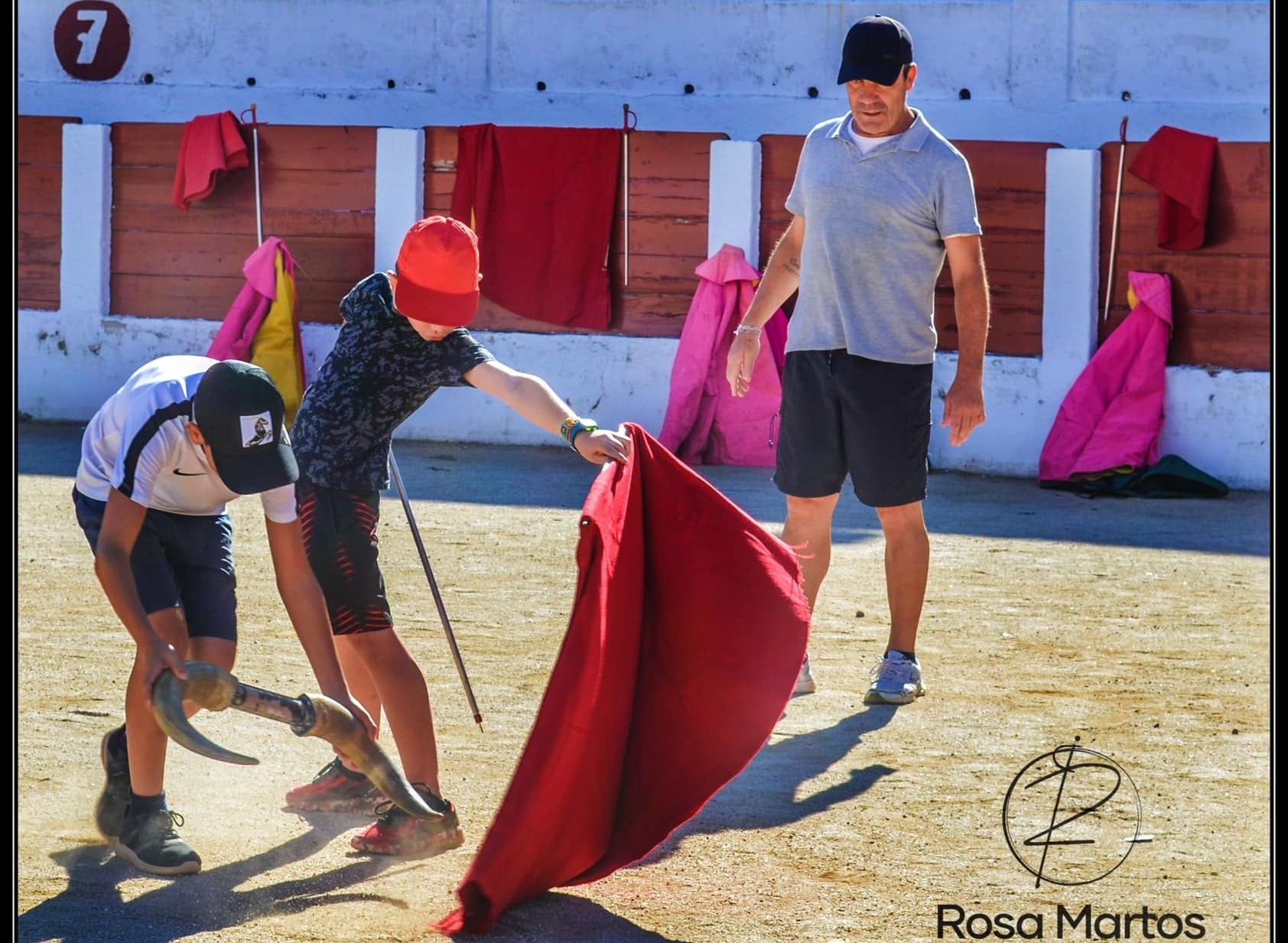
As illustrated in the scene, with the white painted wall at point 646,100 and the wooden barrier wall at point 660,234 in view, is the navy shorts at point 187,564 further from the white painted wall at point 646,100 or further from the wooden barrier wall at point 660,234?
the wooden barrier wall at point 660,234

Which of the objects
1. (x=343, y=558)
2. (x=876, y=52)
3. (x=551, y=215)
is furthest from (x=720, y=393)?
(x=343, y=558)

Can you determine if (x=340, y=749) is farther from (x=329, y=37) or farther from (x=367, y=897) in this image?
(x=329, y=37)

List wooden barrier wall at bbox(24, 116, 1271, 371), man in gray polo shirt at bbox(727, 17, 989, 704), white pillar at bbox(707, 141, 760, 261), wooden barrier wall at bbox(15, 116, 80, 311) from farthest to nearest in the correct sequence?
wooden barrier wall at bbox(15, 116, 80, 311)
white pillar at bbox(707, 141, 760, 261)
wooden barrier wall at bbox(24, 116, 1271, 371)
man in gray polo shirt at bbox(727, 17, 989, 704)

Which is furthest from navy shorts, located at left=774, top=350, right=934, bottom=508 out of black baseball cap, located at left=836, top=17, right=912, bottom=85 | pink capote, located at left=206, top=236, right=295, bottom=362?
pink capote, located at left=206, top=236, right=295, bottom=362

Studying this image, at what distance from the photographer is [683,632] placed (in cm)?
343

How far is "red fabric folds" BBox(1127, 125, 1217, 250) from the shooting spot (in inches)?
353

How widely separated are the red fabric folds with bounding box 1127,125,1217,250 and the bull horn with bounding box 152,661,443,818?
6.82 metres

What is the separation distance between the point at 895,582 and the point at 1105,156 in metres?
5.42

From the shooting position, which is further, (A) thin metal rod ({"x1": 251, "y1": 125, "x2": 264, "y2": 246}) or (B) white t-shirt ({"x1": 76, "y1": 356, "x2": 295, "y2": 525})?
(A) thin metal rod ({"x1": 251, "y1": 125, "x2": 264, "y2": 246})

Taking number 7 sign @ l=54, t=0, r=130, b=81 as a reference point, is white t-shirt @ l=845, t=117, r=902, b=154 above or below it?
below

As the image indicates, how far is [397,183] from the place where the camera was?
33.3ft

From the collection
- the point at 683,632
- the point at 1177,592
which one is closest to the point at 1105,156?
the point at 1177,592

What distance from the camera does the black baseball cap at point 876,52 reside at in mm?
4301

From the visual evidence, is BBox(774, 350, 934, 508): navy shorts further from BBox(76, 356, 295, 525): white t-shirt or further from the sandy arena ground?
BBox(76, 356, 295, 525): white t-shirt
